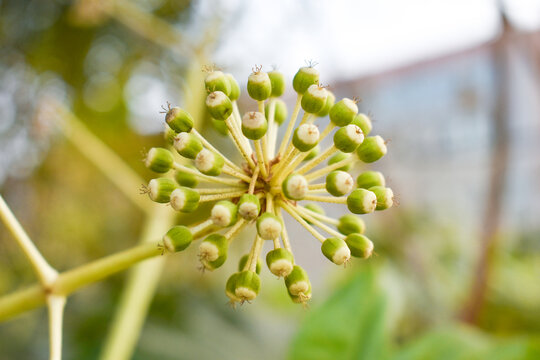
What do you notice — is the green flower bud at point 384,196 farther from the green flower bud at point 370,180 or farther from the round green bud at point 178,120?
the round green bud at point 178,120

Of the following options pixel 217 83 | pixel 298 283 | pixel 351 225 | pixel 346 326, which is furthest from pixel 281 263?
pixel 346 326

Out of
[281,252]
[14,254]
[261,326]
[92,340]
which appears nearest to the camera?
[281,252]

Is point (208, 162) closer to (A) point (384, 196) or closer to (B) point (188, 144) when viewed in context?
(B) point (188, 144)

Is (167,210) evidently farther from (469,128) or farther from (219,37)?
(469,128)

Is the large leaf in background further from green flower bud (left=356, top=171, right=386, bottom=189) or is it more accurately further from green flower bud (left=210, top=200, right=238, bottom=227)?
green flower bud (left=210, top=200, right=238, bottom=227)

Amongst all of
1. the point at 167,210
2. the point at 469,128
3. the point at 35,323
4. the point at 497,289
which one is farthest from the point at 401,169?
the point at 35,323

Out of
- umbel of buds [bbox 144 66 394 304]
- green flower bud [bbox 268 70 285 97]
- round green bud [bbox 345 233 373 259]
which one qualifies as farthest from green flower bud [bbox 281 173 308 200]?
green flower bud [bbox 268 70 285 97]
